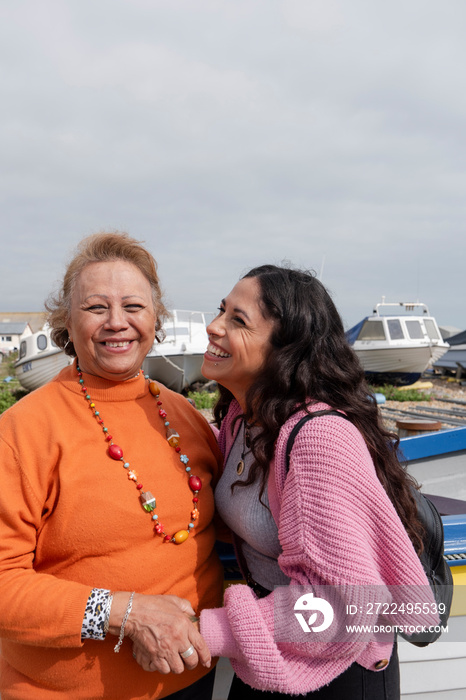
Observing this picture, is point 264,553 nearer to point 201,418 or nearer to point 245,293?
point 201,418

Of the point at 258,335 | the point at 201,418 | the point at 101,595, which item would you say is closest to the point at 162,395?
the point at 201,418

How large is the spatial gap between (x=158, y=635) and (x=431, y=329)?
19.8 metres

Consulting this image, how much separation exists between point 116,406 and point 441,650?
1900 millimetres

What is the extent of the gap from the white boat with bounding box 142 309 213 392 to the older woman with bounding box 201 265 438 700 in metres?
13.5

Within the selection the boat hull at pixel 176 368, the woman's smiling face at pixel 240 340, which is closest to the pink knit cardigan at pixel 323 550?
the woman's smiling face at pixel 240 340

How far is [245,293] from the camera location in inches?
73.8

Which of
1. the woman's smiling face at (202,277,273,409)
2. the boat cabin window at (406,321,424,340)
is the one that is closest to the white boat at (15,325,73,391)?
the boat cabin window at (406,321,424,340)

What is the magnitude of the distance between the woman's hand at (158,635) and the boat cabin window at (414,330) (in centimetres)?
1873

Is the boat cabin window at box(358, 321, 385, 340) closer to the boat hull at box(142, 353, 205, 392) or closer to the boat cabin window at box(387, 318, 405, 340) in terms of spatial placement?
the boat cabin window at box(387, 318, 405, 340)

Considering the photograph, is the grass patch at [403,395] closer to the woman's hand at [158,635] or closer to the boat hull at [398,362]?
the boat hull at [398,362]

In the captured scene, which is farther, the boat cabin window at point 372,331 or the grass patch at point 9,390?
the boat cabin window at point 372,331

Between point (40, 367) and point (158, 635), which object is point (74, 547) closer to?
point (158, 635)

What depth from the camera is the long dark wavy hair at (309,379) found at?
1.61 meters

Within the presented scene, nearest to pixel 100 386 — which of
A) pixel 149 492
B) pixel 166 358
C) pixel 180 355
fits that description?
pixel 149 492
